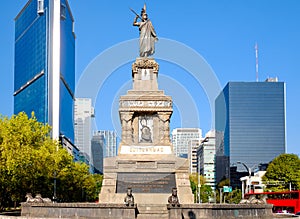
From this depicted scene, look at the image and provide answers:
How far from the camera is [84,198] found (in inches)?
3519

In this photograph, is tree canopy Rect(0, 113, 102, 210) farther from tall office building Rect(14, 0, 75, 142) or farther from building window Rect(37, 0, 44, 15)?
building window Rect(37, 0, 44, 15)

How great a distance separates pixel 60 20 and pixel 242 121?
8198cm

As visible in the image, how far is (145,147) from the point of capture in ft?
144

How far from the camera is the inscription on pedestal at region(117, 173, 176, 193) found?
38.6 metres

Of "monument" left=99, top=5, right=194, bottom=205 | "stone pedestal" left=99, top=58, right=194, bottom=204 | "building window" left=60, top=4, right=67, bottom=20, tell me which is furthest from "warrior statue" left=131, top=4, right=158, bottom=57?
"building window" left=60, top=4, right=67, bottom=20

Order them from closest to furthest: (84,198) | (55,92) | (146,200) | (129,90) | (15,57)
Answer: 1. (146,200)
2. (129,90)
3. (84,198)
4. (55,92)
5. (15,57)

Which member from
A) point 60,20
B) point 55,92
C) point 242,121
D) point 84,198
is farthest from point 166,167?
point 242,121

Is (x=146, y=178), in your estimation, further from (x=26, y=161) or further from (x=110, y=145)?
(x=26, y=161)

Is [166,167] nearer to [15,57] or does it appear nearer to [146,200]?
[146,200]

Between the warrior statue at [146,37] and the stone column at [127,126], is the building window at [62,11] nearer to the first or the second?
the warrior statue at [146,37]

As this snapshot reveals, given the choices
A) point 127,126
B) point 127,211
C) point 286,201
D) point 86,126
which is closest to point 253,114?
point 86,126

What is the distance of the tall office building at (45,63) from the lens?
5650 inches

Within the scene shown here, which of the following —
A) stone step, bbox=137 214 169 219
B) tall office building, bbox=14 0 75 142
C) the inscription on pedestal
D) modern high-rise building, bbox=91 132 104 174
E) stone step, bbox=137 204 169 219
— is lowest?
stone step, bbox=137 214 169 219

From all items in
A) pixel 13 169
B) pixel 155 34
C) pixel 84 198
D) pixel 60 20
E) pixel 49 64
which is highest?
pixel 60 20
